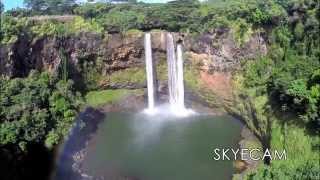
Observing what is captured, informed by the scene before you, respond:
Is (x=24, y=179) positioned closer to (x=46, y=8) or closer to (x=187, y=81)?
(x=187, y=81)

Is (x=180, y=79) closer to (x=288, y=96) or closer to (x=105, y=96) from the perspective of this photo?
(x=105, y=96)

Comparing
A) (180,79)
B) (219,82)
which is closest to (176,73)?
(180,79)

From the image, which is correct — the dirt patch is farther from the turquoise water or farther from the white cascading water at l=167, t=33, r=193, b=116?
the turquoise water

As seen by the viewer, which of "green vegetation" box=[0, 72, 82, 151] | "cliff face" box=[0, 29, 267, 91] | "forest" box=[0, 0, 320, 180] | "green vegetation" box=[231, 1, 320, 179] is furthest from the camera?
"cliff face" box=[0, 29, 267, 91]

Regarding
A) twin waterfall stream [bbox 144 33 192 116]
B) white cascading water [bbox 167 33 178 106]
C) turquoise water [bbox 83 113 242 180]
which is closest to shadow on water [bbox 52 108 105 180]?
turquoise water [bbox 83 113 242 180]

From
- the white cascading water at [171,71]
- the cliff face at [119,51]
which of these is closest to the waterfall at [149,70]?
the cliff face at [119,51]

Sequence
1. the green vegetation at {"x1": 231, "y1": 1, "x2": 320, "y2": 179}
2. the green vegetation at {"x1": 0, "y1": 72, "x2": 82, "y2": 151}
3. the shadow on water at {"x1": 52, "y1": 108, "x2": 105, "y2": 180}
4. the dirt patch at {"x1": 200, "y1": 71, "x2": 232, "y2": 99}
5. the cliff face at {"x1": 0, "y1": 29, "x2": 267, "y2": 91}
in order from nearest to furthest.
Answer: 1. the green vegetation at {"x1": 231, "y1": 1, "x2": 320, "y2": 179}
2. the shadow on water at {"x1": 52, "y1": 108, "x2": 105, "y2": 180}
3. the green vegetation at {"x1": 0, "y1": 72, "x2": 82, "y2": 151}
4. the cliff face at {"x1": 0, "y1": 29, "x2": 267, "y2": 91}
5. the dirt patch at {"x1": 200, "y1": 71, "x2": 232, "y2": 99}
